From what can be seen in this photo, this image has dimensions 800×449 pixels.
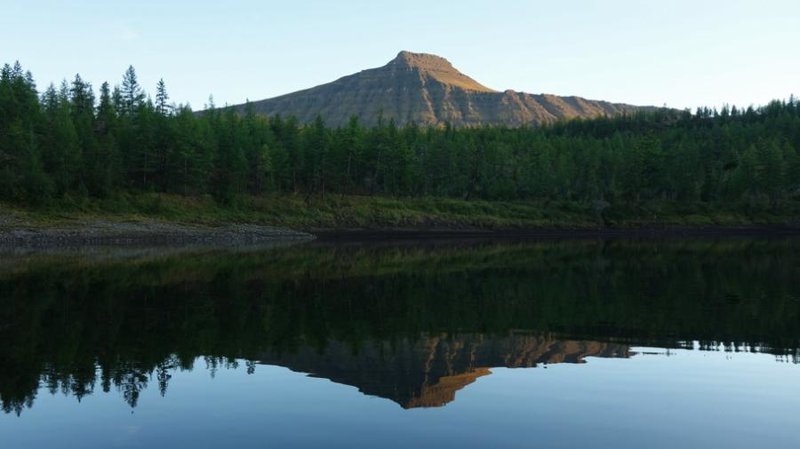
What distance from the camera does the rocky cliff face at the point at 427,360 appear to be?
61.5 ft

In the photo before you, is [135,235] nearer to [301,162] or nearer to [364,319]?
[301,162]

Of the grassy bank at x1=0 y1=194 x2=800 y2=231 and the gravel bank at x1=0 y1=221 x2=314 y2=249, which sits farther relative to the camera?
the grassy bank at x1=0 y1=194 x2=800 y2=231

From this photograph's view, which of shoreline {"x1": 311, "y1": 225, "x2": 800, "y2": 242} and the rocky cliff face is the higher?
the rocky cliff face

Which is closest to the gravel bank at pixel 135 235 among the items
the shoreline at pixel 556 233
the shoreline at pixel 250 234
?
the shoreline at pixel 250 234

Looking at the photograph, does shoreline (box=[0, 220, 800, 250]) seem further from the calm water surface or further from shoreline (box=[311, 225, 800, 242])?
the calm water surface

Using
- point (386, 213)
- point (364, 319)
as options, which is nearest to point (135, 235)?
point (386, 213)

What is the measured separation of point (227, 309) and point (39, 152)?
3225 inches

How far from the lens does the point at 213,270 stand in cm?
5131

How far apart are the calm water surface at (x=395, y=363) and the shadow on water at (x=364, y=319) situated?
0.14m

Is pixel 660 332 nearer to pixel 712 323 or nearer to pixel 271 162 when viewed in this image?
pixel 712 323

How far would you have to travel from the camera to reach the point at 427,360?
Answer: 22.0 m

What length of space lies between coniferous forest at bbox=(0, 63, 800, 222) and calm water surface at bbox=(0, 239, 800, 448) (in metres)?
64.0

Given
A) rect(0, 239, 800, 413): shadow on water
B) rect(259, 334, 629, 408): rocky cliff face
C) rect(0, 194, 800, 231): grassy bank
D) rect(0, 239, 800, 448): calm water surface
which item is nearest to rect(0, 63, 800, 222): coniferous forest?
rect(0, 194, 800, 231): grassy bank

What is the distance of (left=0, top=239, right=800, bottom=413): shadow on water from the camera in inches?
816
